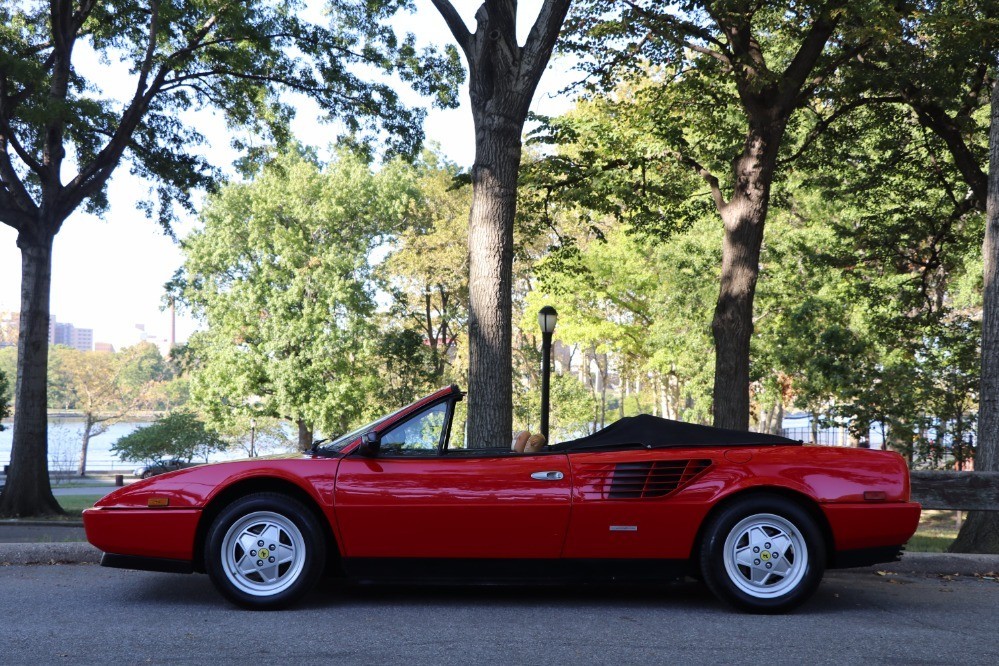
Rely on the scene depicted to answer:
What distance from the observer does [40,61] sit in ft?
56.4

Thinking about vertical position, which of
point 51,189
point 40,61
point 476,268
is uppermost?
point 40,61

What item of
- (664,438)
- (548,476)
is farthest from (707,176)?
(548,476)

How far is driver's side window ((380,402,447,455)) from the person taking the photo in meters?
5.64

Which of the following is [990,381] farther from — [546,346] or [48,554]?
[546,346]

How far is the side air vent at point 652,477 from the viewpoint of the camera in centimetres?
548

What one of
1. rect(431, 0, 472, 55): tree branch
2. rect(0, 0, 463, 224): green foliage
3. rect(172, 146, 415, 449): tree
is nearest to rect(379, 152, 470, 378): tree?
rect(172, 146, 415, 449): tree

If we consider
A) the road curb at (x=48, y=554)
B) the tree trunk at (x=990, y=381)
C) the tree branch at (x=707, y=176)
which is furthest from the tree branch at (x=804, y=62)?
the road curb at (x=48, y=554)

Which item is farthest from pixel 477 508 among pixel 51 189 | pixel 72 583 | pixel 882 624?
pixel 51 189

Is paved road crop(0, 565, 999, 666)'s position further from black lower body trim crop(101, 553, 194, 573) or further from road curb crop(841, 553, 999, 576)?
road curb crop(841, 553, 999, 576)

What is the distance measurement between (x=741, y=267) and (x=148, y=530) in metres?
9.88

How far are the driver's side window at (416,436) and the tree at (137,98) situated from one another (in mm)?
9708

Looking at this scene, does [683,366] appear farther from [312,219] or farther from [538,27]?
[538,27]

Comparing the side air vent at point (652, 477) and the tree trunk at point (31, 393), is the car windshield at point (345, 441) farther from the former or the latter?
the tree trunk at point (31, 393)

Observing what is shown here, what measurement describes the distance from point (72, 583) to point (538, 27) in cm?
637
